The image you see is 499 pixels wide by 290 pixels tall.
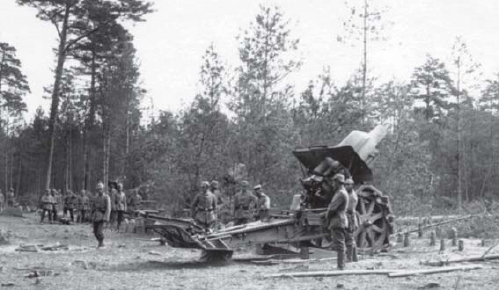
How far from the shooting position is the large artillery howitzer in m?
12.0

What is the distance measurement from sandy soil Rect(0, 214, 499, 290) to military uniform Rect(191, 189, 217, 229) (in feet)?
2.66

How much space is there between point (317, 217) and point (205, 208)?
3.47 metres

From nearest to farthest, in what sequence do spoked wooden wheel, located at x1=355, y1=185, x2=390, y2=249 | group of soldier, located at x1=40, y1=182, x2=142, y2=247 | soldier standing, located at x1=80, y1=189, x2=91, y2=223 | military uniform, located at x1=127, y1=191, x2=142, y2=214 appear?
spoked wooden wheel, located at x1=355, y1=185, x2=390, y2=249, group of soldier, located at x1=40, y1=182, x2=142, y2=247, military uniform, located at x1=127, y1=191, x2=142, y2=214, soldier standing, located at x1=80, y1=189, x2=91, y2=223

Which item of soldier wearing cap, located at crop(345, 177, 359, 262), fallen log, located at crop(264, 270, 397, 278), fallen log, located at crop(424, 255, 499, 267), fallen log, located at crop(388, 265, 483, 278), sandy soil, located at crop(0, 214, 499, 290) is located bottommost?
sandy soil, located at crop(0, 214, 499, 290)

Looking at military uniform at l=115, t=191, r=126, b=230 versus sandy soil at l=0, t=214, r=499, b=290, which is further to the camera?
military uniform at l=115, t=191, r=126, b=230

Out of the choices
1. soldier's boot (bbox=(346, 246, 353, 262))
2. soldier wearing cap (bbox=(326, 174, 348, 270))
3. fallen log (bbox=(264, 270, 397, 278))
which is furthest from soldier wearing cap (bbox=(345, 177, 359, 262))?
fallen log (bbox=(264, 270, 397, 278))

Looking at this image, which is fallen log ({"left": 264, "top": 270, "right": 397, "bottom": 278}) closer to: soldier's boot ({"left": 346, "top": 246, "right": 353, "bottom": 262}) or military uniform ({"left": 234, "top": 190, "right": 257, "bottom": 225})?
soldier's boot ({"left": 346, "top": 246, "right": 353, "bottom": 262})

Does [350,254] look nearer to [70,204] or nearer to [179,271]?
[179,271]

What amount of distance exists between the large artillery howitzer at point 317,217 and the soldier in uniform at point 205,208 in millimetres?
2069

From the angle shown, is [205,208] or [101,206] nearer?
[101,206]

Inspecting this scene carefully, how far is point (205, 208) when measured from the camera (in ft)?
50.5

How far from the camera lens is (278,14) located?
26.5 meters

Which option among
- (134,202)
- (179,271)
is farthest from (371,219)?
(134,202)

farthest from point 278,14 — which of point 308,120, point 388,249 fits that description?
point 388,249
